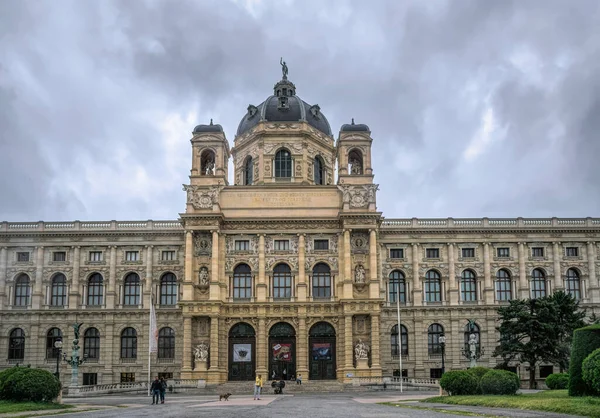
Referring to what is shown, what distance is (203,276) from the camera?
71125mm

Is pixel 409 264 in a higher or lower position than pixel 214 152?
lower

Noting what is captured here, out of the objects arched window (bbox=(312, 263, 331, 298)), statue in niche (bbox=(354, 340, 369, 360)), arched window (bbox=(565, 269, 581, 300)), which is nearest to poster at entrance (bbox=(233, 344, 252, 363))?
arched window (bbox=(312, 263, 331, 298))

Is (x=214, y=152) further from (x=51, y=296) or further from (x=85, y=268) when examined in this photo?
(x=51, y=296)

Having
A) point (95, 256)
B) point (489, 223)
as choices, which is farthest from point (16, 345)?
point (489, 223)

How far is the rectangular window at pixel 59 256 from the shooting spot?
3000 inches

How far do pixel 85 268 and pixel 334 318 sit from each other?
27.1 m

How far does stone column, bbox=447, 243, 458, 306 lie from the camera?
74.9 m

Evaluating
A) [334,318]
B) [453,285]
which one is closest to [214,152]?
[334,318]

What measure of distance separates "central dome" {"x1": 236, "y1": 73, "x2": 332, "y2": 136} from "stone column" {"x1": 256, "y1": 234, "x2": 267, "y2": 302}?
15527mm

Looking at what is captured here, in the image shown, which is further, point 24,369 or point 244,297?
point 244,297

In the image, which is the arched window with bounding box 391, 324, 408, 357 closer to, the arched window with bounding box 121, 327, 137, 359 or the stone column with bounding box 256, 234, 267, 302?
the stone column with bounding box 256, 234, 267, 302

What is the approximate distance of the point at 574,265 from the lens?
250ft

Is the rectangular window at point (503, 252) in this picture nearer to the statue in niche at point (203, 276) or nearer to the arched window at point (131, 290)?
the statue in niche at point (203, 276)

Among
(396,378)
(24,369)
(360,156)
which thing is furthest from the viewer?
(360,156)
